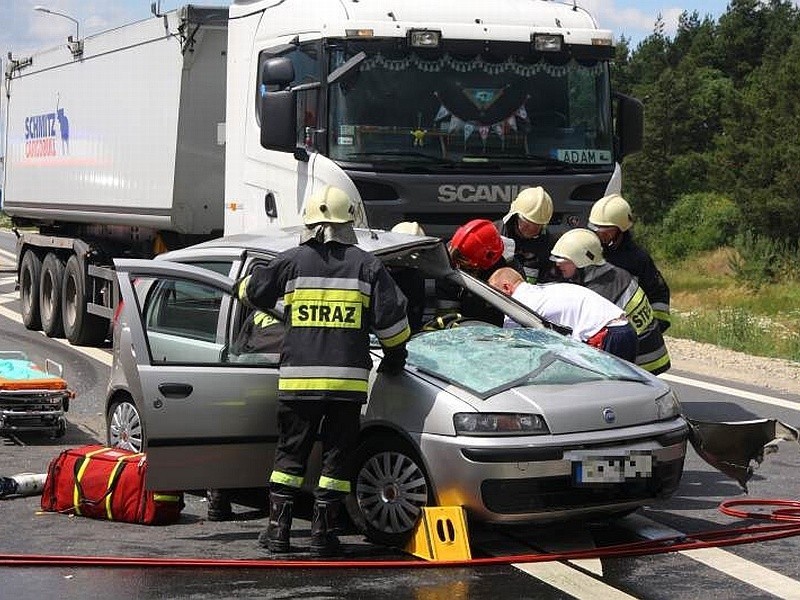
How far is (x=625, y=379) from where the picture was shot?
24.7 feet

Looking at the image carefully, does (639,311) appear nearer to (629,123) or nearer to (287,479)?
(287,479)

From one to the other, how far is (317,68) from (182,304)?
13.7 feet

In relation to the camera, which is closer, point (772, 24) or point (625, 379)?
point (625, 379)

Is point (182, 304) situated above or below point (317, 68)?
below

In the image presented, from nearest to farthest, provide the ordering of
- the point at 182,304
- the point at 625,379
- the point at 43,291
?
the point at 625,379, the point at 182,304, the point at 43,291

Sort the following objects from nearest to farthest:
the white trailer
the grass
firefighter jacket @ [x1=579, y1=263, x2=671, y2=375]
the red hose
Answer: the red hose, firefighter jacket @ [x1=579, y1=263, x2=671, y2=375], the white trailer, the grass

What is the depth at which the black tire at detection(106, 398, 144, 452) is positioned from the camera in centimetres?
866

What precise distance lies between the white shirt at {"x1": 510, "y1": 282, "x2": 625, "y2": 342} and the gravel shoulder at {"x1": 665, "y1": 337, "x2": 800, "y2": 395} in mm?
5764

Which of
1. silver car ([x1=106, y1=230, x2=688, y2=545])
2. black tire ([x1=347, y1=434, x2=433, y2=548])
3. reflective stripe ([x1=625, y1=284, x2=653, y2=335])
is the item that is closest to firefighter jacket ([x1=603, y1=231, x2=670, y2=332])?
reflective stripe ([x1=625, y1=284, x2=653, y2=335])

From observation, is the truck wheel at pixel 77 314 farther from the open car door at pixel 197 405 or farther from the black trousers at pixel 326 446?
the black trousers at pixel 326 446

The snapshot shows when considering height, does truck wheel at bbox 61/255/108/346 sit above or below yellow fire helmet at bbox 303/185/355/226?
below

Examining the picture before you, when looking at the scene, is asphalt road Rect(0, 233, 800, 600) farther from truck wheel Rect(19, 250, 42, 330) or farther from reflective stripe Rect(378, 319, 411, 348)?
truck wheel Rect(19, 250, 42, 330)

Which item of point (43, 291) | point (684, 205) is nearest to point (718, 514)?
point (43, 291)

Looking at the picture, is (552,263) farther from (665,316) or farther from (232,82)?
(232,82)
